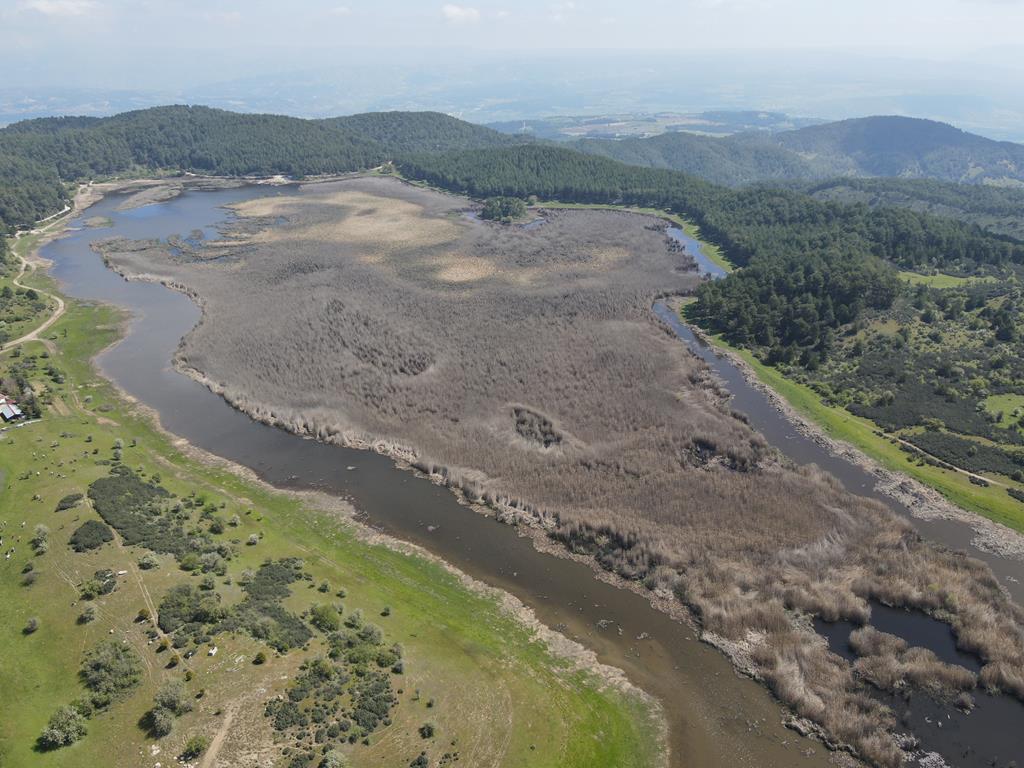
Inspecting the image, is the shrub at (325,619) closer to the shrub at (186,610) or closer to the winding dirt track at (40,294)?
the shrub at (186,610)

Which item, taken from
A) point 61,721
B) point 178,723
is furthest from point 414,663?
point 61,721

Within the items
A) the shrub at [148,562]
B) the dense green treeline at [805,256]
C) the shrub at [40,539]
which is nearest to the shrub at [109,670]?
the shrub at [148,562]

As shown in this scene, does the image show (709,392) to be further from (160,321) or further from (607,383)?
(160,321)

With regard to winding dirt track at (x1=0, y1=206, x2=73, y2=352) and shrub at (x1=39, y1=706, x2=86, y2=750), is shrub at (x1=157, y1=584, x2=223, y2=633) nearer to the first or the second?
shrub at (x1=39, y1=706, x2=86, y2=750)

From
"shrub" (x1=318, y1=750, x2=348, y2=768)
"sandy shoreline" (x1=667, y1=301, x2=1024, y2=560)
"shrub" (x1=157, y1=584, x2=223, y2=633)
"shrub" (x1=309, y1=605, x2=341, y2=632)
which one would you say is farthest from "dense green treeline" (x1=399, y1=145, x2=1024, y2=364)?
"shrub" (x1=157, y1=584, x2=223, y2=633)

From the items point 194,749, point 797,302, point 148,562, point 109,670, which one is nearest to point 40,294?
point 148,562
